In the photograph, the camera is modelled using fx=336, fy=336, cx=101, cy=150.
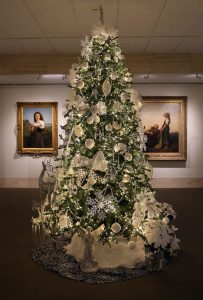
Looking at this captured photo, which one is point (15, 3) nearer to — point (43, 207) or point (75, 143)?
point (75, 143)

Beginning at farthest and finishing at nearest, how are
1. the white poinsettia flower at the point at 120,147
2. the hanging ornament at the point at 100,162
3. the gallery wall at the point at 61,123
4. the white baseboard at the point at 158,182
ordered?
the white baseboard at the point at 158,182
the gallery wall at the point at 61,123
the white poinsettia flower at the point at 120,147
the hanging ornament at the point at 100,162

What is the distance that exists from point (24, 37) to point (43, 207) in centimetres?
361

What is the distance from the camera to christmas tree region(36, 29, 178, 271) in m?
3.62

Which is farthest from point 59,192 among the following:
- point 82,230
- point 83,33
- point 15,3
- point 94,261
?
point 83,33

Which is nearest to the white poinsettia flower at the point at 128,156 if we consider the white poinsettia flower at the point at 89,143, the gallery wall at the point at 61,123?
the white poinsettia flower at the point at 89,143

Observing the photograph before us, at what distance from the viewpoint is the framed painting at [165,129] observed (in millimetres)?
9195

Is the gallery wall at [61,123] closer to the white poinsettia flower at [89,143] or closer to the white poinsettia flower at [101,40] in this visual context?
the white poinsettia flower at [101,40]

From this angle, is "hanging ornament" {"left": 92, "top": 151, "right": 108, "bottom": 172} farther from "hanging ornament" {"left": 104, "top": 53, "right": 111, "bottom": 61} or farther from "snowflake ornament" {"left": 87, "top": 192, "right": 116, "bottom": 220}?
"hanging ornament" {"left": 104, "top": 53, "right": 111, "bottom": 61}

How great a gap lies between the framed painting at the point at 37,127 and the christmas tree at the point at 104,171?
17.6 feet

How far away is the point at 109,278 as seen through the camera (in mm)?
3398

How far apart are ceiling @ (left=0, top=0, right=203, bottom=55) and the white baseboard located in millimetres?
3533

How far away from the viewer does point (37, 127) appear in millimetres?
9250

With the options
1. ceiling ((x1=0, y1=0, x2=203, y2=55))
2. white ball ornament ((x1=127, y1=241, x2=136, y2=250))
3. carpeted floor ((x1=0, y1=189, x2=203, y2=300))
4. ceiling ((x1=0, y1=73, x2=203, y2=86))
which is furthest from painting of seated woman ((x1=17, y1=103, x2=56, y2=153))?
white ball ornament ((x1=127, y1=241, x2=136, y2=250))

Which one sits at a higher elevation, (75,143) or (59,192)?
(75,143)
